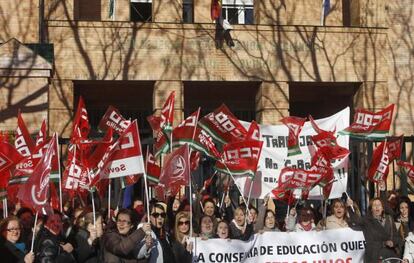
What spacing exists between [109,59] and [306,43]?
17.0ft

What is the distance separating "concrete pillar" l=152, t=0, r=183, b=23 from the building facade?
0.09ft

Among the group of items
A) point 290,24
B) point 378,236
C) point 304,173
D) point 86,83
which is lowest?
point 378,236

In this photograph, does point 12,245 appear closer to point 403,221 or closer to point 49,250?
point 49,250

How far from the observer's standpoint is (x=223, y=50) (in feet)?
66.1

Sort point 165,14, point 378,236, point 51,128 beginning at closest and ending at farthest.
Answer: point 378,236 < point 51,128 < point 165,14

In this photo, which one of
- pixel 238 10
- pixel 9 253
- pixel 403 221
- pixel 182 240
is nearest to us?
pixel 9 253

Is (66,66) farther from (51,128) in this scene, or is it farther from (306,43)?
(306,43)

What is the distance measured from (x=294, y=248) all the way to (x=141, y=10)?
40.3 ft

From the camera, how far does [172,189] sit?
11.2 meters

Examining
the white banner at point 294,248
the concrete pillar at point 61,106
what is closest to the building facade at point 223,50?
the concrete pillar at point 61,106

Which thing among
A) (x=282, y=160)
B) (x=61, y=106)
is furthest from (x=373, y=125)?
(x=61, y=106)

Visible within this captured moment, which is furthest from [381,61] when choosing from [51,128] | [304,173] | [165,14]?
[304,173]

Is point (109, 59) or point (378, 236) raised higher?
point (109, 59)

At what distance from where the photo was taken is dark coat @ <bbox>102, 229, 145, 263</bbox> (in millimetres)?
8586
